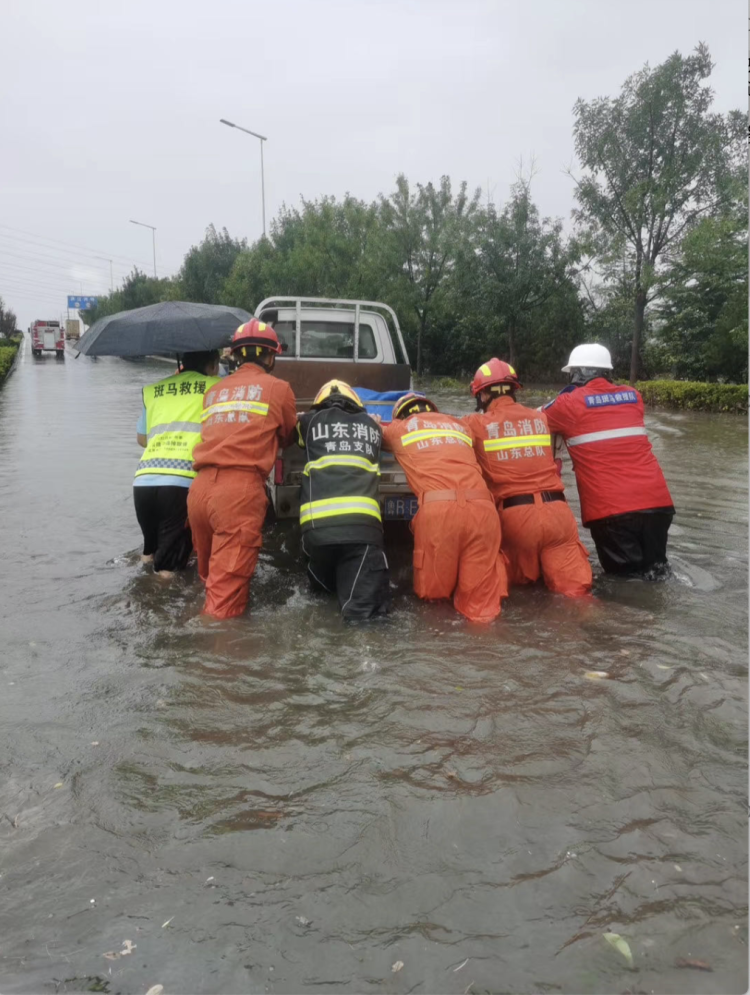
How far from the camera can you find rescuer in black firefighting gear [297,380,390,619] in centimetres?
462

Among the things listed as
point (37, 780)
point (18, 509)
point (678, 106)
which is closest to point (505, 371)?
point (37, 780)

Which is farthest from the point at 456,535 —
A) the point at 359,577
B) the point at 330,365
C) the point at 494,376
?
the point at 330,365

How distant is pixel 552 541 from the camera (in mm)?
5070

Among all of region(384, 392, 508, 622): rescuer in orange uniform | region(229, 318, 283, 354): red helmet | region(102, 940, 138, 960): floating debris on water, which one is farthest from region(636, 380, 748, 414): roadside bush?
region(102, 940, 138, 960): floating debris on water

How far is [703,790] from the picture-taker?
9.77 ft

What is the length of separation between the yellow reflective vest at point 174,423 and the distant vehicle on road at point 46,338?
48.0 metres

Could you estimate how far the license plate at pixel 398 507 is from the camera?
5.55 metres

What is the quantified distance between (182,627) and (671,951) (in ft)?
10.6

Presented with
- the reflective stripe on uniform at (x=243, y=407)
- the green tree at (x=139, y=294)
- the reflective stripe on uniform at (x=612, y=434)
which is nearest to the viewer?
the reflective stripe on uniform at (x=243, y=407)

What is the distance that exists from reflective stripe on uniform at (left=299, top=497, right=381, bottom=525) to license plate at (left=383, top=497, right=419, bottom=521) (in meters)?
0.84

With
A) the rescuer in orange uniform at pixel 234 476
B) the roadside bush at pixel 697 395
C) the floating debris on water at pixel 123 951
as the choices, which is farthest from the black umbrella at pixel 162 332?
the roadside bush at pixel 697 395

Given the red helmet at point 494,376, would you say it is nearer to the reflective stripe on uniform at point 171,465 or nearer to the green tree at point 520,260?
the reflective stripe on uniform at point 171,465

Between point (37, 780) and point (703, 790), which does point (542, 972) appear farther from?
point (37, 780)

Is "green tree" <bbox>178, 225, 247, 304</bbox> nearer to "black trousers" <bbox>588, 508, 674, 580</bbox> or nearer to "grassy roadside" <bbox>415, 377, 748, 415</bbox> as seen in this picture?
"grassy roadside" <bbox>415, 377, 748, 415</bbox>
